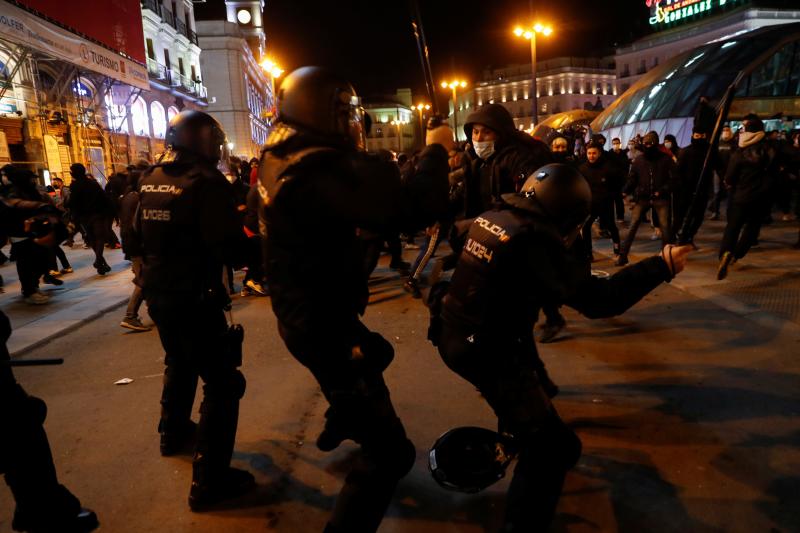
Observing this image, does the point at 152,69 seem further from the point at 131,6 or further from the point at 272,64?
the point at 272,64

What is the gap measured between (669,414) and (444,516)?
5.97 ft

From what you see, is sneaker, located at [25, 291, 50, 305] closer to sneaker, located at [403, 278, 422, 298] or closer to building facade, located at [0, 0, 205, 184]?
building facade, located at [0, 0, 205, 184]

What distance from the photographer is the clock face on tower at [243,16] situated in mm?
63844

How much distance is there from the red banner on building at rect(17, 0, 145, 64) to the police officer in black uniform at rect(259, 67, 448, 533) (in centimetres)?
1567

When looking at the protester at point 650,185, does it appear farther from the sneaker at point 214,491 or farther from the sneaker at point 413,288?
the sneaker at point 214,491

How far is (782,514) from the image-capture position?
2451mm

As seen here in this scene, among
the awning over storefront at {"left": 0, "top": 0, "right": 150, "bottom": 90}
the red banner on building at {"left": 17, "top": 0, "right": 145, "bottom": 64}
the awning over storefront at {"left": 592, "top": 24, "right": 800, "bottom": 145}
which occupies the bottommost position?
the awning over storefront at {"left": 592, "top": 24, "right": 800, "bottom": 145}

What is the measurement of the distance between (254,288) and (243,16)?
66742 mm

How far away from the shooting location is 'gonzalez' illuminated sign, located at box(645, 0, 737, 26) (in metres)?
50.4

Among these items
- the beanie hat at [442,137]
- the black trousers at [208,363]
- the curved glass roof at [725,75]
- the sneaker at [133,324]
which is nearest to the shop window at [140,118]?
the sneaker at [133,324]

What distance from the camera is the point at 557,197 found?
2.17 m

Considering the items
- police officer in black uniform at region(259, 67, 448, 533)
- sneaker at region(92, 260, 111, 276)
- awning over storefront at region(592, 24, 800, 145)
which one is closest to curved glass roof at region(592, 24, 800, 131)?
awning over storefront at region(592, 24, 800, 145)

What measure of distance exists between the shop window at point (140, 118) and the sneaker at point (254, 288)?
77.8ft

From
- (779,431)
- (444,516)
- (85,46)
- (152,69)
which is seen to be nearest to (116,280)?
(444,516)
